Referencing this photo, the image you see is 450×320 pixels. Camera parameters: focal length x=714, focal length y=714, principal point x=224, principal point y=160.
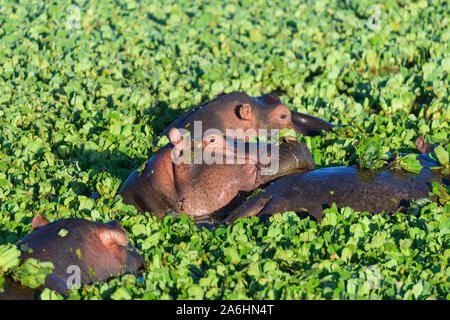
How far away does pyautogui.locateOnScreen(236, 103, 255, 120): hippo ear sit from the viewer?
700 centimetres

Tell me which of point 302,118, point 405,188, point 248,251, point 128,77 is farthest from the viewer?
point 128,77

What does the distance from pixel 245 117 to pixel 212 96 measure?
4.66ft

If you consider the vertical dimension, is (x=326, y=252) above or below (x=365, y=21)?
below

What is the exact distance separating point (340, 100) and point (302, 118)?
0.98 metres

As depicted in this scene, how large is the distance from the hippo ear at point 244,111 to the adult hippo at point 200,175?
134 centimetres

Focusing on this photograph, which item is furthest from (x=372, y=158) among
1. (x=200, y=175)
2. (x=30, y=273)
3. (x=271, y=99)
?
(x=30, y=273)

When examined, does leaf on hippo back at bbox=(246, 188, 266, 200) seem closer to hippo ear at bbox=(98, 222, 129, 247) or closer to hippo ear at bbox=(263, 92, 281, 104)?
hippo ear at bbox=(98, 222, 129, 247)

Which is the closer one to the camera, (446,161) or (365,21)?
(446,161)

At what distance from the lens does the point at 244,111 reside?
7.00 metres

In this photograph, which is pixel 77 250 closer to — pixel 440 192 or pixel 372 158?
pixel 372 158

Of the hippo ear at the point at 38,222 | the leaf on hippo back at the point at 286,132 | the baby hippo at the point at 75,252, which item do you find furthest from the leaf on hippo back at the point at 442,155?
the hippo ear at the point at 38,222

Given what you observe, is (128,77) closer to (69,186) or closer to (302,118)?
(302,118)

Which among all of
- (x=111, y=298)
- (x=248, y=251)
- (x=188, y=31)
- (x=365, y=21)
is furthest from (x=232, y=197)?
(x=365, y=21)

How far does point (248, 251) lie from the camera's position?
15.4 feet
